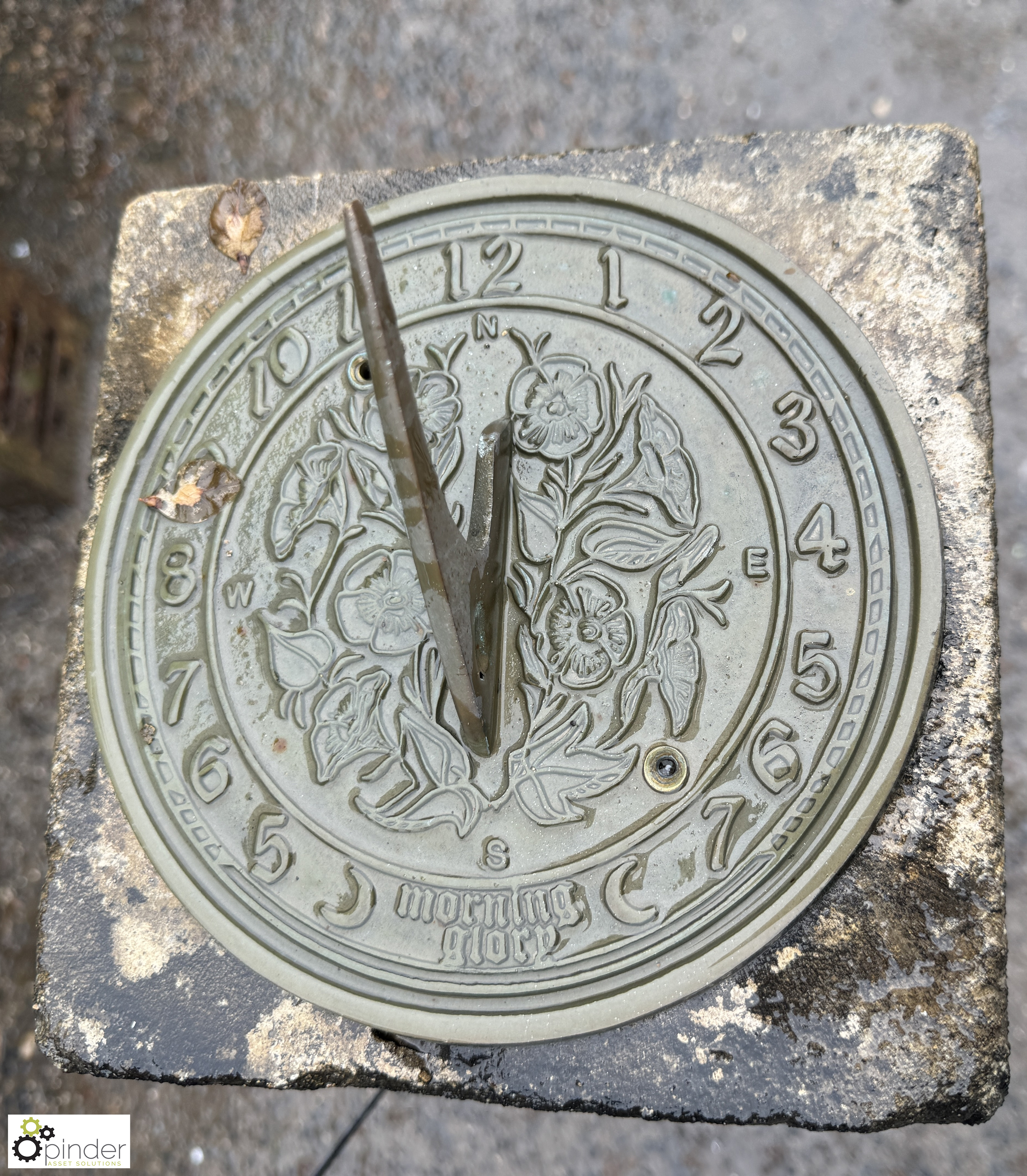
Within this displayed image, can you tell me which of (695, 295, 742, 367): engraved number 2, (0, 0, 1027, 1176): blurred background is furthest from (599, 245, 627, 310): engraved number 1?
(0, 0, 1027, 1176): blurred background

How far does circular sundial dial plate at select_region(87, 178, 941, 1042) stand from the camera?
4.26 feet

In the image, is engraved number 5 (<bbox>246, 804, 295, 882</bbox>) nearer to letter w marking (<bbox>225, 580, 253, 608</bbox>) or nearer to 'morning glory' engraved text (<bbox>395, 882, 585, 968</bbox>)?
'morning glory' engraved text (<bbox>395, 882, 585, 968</bbox>)

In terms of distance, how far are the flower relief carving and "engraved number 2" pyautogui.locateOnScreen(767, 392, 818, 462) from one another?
14 centimetres

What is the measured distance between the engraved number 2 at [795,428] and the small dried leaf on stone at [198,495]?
91cm

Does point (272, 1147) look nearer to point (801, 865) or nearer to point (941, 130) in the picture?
point (801, 865)

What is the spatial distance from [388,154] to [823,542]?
6.18 feet

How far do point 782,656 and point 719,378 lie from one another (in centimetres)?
46

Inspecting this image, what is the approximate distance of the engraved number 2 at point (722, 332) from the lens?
4.71ft

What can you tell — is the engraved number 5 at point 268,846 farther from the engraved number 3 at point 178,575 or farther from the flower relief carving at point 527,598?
the engraved number 3 at point 178,575

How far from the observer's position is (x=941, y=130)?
1.53m

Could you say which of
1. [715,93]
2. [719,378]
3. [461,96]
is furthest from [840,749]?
[461,96]

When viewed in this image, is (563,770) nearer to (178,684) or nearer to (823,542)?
(823,542)

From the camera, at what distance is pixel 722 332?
1.45 meters

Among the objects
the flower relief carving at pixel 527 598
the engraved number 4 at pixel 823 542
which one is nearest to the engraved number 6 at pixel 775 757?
the flower relief carving at pixel 527 598
